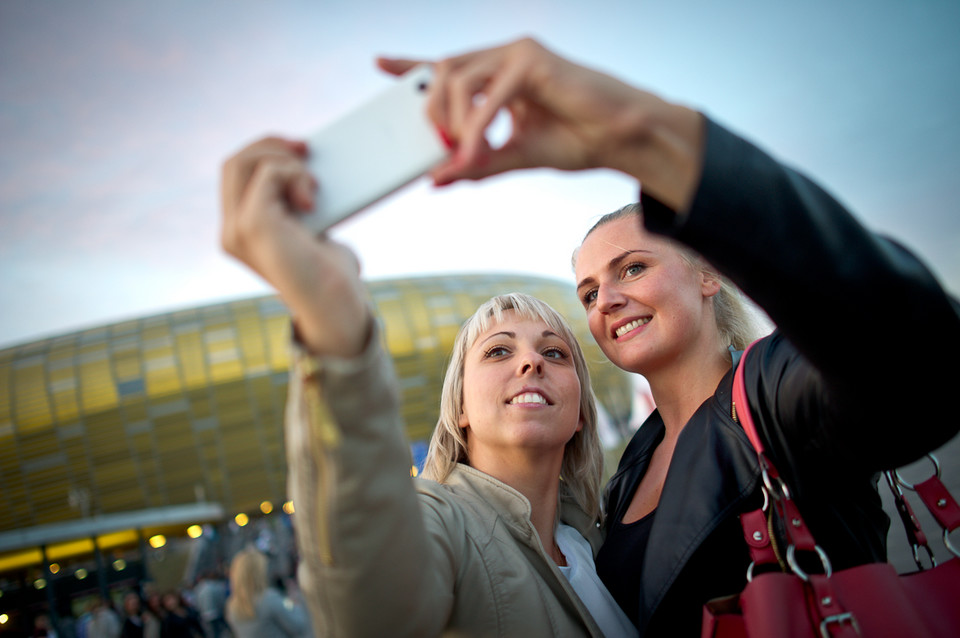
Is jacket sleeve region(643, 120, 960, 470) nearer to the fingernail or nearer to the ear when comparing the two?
the fingernail

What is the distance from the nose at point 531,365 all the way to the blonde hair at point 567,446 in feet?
0.95

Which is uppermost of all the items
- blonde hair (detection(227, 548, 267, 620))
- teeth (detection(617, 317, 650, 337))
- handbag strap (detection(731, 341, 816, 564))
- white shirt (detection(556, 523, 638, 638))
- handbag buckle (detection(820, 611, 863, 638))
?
teeth (detection(617, 317, 650, 337))

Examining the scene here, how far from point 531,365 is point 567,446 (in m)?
0.87

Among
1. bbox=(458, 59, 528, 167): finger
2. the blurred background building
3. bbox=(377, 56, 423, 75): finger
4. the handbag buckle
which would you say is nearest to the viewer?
bbox=(458, 59, 528, 167): finger

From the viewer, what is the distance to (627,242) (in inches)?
97.2

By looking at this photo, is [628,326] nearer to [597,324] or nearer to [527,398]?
[597,324]

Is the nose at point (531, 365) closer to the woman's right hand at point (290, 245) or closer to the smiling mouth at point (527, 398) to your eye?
the smiling mouth at point (527, 398)

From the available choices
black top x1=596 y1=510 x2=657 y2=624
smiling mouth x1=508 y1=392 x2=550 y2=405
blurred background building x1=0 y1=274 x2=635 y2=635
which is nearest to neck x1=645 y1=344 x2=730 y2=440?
black top x1=596 y1=510 x2=657 y2=624

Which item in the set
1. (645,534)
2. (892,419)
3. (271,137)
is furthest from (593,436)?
(271,137)

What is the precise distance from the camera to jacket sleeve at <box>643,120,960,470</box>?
35.5 inches

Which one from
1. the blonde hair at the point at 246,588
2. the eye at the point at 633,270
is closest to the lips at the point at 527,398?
the eye at the point at 633,270

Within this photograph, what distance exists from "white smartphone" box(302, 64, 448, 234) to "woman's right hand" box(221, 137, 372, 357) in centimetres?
3

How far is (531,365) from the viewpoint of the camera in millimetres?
→ 2373

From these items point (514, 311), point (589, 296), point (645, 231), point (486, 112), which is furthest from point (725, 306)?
A: point (486, 112)
